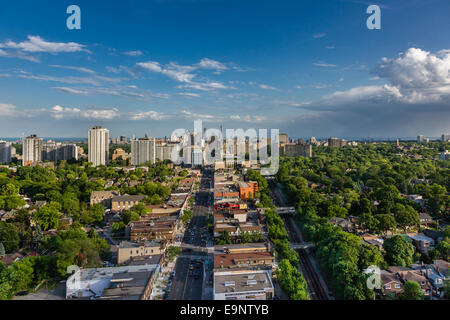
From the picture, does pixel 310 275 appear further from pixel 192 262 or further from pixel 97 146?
pixel 97 146

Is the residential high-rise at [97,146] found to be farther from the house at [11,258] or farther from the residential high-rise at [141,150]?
the house at [11,258]

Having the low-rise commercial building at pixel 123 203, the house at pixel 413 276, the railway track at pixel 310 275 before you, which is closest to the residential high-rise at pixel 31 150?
the low-rise commercial building at pixel 123 203

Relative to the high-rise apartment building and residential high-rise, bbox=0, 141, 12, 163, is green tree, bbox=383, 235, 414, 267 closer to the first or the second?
the high-rise apartment building

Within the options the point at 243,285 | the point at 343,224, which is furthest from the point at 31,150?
the point at 343,224

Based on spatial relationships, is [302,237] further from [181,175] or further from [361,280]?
[181,175]

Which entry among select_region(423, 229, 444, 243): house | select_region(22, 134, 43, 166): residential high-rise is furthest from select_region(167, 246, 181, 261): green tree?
select_region(22, 134, 43, 166): residential high-rise
